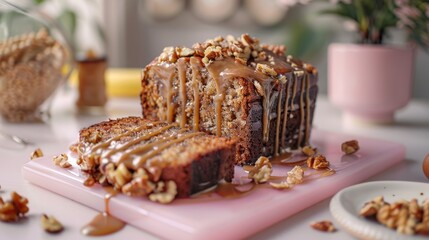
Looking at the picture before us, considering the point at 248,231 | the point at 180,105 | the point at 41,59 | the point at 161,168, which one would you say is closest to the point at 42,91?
the point at 41,59

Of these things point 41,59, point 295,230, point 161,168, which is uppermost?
point 41,59

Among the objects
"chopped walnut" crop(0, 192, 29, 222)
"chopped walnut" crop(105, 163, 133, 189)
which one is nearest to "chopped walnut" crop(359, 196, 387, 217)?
"chopped walnut" crop(105, 163, 133, 189)

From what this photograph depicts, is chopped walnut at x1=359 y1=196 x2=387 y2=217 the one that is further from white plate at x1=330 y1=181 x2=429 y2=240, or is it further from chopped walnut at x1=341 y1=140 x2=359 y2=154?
chopped walnut at x1=341 y1=140 x2=359 y2=154

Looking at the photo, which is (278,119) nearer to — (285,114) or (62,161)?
(285,114)

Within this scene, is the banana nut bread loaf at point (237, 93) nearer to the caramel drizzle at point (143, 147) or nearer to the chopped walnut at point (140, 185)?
the caramel drizzle at point (143, 147)

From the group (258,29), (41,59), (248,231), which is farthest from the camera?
(258,29)

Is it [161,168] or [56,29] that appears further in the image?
[56,29]

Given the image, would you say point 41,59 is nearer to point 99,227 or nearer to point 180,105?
point 180,105

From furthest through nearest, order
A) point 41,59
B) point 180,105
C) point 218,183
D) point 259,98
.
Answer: point 41,59 → point 180,105 → point 259,98 → point 218,183
